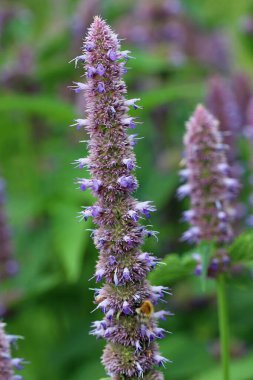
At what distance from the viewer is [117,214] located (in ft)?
7.19

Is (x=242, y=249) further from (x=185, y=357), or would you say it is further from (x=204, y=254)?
(x=185, y=357)

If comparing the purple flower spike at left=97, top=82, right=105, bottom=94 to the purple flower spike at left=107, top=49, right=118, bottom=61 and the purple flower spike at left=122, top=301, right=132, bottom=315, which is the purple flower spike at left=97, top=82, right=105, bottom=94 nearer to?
the purple flower spike at left=107, top=49, right=118, bottom=61

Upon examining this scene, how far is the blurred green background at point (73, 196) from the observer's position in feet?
16.0

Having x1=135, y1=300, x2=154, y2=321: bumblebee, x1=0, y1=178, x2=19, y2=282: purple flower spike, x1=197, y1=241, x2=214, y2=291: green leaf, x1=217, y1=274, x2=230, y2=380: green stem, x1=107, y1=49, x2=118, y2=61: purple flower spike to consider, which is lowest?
x1=135, y1=300, x2=154, y2=321: bumblebee

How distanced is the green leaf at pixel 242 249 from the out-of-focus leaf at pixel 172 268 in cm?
18

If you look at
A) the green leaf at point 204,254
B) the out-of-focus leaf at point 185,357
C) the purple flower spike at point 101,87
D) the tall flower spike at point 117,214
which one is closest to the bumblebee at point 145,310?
the tall flower spike at point 117,214

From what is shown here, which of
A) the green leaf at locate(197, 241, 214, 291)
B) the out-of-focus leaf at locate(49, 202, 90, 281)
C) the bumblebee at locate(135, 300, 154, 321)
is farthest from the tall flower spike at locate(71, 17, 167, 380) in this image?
the out-of-focus leaf at locate(49, 202, 90, 281)

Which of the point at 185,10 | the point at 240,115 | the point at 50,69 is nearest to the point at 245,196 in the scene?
the point at 240,115

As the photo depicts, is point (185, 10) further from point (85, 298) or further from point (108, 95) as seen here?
point (108, 95)

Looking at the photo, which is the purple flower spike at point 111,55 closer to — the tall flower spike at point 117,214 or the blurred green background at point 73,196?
the tall flower spike at point 117,214

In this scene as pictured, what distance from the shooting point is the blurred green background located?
16.0 feet

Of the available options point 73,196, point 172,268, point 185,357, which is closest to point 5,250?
point 73,196

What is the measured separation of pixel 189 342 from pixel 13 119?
282cm

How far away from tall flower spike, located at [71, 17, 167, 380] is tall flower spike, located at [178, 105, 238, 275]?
0.98 metres
